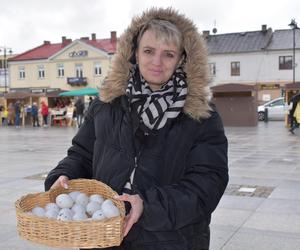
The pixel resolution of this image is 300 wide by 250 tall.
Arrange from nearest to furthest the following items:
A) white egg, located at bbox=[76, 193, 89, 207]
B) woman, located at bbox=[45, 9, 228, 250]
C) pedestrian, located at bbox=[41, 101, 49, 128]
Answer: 1. woman, located at bbox=[45, 9, 228, 250]
2. white egg, located at bbox=[76, 193, 89, 207]
3. pedestrian, located at bbox=[41, 101, 49, 128]

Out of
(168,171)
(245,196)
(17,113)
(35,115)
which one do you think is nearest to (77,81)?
(17,113)

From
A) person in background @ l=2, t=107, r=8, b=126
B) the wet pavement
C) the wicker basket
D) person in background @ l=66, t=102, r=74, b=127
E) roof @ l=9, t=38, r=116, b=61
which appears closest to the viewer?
the wicker basket

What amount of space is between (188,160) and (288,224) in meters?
3.51

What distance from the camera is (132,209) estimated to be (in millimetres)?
2219

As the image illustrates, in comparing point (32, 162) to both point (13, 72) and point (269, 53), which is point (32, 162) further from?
point (13, 72)

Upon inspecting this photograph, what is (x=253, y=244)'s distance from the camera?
4.81 meters

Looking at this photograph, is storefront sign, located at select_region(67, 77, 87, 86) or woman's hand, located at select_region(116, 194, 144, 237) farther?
storefront sign, located at select_region(67, 77, 87, 86)

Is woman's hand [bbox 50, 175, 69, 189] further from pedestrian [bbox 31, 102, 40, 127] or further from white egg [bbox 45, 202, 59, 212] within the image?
pedestrian [bbox 31, 102, 40, 127]

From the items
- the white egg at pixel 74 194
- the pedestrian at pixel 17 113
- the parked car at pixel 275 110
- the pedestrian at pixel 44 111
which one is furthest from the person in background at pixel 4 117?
the white egg at pixel 74 194

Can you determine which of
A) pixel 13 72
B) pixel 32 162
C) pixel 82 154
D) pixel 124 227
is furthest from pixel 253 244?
pixel 13 72

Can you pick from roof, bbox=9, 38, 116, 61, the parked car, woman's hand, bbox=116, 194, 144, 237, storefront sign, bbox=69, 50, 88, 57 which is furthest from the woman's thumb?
storefront sign, bbox=69, 50, 88, 57

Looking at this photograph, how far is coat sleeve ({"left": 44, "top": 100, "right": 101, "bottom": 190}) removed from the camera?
2728 millimetres

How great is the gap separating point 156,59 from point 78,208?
84 centimetres

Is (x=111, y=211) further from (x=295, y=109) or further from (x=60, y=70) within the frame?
(x=60, y=70)
